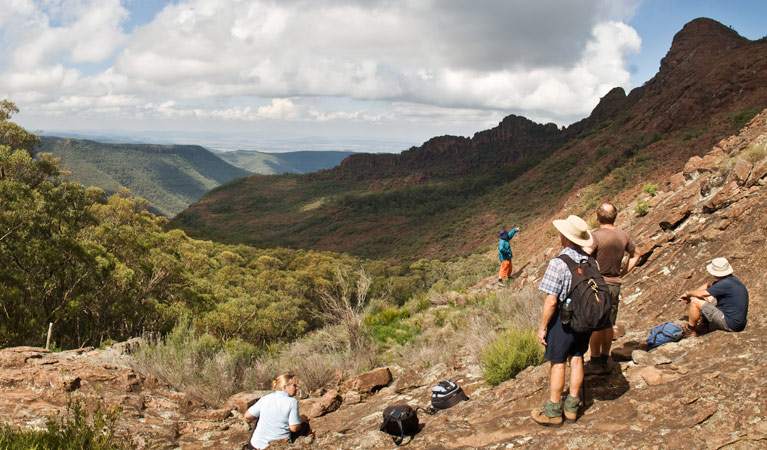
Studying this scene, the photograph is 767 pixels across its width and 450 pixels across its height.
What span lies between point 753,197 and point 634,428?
17.4 feet

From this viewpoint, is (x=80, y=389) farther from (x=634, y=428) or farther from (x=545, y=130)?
(x=545, y=130)

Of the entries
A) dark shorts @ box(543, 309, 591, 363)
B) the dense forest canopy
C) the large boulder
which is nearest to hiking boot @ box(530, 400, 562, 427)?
dark shorts @ box(543, 309, 591, 363)

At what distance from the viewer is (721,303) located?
4.42 metres

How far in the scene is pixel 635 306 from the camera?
21.2 ft

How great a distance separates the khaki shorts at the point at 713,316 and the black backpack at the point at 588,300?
1.85m

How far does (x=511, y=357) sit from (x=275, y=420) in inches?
111

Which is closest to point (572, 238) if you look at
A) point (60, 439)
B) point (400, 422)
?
point (400, 422)

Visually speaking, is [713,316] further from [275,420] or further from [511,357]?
[275,420]

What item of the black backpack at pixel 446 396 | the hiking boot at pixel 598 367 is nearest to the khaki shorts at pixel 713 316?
the hiking boot at pixel 598 367

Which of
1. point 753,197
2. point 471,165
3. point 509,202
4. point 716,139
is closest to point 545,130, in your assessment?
point 471,165

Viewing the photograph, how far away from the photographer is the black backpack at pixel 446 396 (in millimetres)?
4914

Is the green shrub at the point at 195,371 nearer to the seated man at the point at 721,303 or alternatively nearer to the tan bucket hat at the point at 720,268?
the seated man at the point at 721,303

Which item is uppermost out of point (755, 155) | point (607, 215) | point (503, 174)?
point (503, 174)

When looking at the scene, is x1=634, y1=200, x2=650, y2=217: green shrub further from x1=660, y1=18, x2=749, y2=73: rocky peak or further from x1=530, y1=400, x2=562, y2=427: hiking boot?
x1=660, y1=18, x2=749, y2=73: rocky peak
